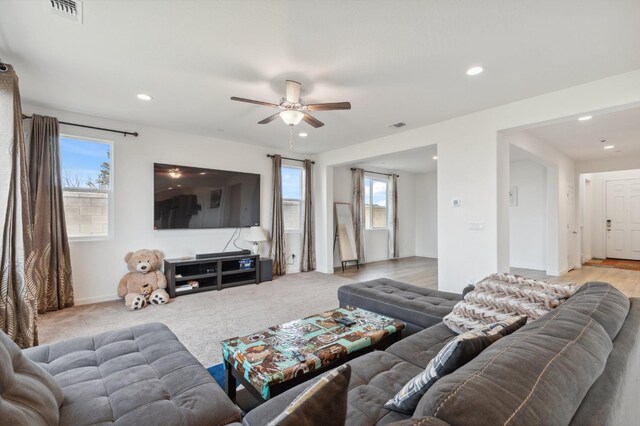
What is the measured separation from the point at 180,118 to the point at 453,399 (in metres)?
4.54

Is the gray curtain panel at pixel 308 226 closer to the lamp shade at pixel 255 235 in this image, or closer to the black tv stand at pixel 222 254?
the lamp shade at pixel 255 235

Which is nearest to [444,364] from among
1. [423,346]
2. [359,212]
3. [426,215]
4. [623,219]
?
[423,346]

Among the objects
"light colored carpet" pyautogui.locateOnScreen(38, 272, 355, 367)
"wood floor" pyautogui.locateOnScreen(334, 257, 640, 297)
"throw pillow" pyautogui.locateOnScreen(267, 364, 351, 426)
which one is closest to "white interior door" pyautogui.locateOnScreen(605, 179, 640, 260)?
"wood floor" pyautogui.locateOnScreen(334, 257, 640, 297)

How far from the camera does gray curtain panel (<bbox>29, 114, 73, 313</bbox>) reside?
3.54 m

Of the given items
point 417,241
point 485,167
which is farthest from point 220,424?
point 417,241

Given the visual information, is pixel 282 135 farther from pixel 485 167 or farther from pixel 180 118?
pixel 485 167

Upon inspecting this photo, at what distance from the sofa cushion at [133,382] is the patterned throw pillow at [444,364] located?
674 mm

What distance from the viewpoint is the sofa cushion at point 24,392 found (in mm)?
831

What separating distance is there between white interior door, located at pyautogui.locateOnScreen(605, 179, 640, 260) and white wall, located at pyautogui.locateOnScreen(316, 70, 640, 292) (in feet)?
23.6

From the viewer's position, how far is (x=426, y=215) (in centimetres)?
874

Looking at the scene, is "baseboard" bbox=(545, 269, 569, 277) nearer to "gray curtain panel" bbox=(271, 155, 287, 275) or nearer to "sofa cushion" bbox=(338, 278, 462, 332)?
"sofa cushion" bbox=(338, 278, 462, 332)

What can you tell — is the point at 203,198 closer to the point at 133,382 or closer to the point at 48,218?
the point at 48,218

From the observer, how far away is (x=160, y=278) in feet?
13.8

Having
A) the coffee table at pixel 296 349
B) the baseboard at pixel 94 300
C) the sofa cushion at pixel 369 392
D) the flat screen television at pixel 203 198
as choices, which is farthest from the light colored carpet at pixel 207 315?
the sofa cushion at pixel 369 392
